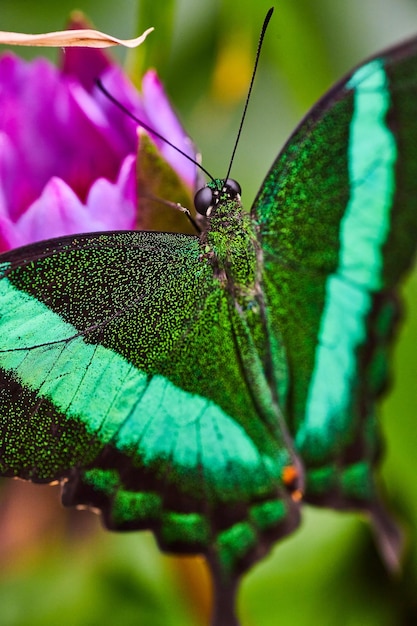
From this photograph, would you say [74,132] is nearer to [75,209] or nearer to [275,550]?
[75,209]

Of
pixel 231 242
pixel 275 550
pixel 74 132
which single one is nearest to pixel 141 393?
pixel 231 242

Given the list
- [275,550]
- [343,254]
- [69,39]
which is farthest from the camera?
[275,550]

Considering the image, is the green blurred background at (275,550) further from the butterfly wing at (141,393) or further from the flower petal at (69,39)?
the flower petal at (69,39)

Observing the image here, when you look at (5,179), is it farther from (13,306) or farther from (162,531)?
(162,531)

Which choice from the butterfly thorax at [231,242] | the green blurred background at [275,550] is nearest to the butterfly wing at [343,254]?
the butterfly thorax at [231,242]

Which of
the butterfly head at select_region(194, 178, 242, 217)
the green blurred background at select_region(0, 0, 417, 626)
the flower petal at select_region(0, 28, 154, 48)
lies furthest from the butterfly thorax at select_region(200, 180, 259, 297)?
the green blurred background at select_region(0, 0, 417, 626)
